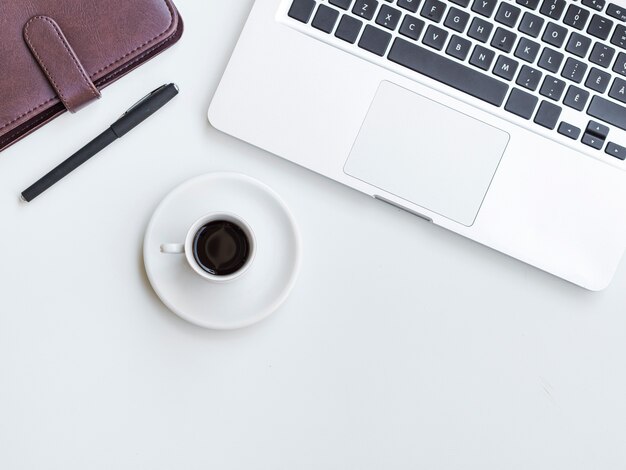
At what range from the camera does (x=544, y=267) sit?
592 millimetres

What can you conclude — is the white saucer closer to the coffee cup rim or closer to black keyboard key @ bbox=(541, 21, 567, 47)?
the coffee cup rim

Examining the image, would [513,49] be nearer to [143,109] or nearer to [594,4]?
[594,4]

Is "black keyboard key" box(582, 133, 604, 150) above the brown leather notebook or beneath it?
above

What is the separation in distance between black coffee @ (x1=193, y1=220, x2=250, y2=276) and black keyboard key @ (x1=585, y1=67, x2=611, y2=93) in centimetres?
36

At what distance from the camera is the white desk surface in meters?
0.60

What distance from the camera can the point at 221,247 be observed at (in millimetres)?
578

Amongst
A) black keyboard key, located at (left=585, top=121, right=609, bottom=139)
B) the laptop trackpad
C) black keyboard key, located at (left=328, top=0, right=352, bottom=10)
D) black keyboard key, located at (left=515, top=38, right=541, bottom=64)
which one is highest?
black keyboard key, located at (left=515, top=38, right=541, bottom=64)

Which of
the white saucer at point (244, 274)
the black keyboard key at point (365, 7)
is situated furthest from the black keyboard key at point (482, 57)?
the white saucer at point (244, 274)

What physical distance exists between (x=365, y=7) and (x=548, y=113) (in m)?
0.20

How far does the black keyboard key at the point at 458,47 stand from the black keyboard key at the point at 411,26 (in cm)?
3

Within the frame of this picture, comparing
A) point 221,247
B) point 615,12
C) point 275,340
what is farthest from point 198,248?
point 615,12

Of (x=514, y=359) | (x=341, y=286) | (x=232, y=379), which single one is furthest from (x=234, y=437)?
(x=514, y=359)

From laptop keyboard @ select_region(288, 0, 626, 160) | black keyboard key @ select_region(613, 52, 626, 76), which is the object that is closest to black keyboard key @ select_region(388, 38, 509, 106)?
laptop keyboard @ select_region(288, 0, 626, 160)

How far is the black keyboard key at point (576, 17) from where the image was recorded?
1.90ft
